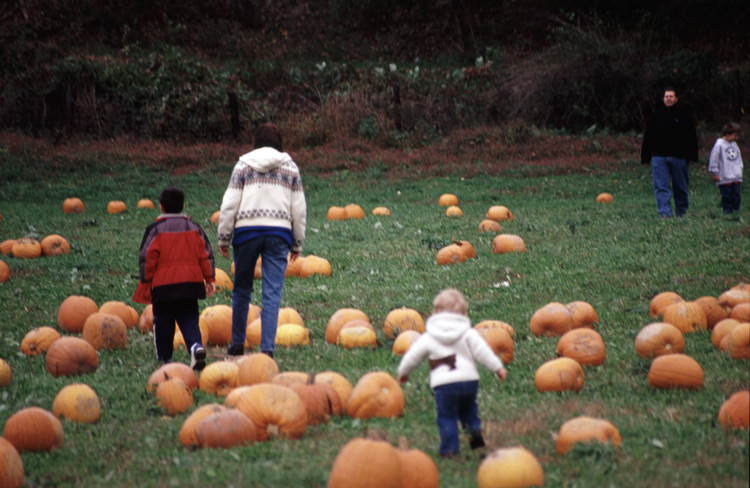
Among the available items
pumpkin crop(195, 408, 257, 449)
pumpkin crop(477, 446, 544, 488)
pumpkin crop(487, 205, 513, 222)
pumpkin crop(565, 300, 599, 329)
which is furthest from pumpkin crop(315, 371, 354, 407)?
pumpkin crop(487, 205, 513, 222)

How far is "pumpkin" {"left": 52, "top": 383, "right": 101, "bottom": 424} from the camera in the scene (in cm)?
436

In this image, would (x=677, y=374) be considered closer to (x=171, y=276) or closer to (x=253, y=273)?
(x=253, y=273)

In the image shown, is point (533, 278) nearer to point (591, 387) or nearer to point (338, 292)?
point (338, 292)

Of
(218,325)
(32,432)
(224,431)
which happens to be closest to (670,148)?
(218,325)

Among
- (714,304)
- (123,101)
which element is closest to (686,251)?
(714,304)

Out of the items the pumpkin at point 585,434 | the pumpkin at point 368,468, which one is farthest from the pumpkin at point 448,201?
the pumpkin at point 368,468

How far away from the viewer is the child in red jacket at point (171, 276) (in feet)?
18.4

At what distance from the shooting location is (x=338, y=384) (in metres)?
4.35

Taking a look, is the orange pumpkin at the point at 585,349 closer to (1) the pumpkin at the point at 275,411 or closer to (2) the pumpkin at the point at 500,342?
(2) the pumpkin at the point at 500,342

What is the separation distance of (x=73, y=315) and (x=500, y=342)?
4.11 metres

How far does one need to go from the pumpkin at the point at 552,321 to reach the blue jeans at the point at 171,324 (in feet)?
9.47

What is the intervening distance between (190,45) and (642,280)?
1323 inches

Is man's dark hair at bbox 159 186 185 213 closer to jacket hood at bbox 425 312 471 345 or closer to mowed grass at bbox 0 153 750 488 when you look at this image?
mowed grass at bbox 0 153 750 488

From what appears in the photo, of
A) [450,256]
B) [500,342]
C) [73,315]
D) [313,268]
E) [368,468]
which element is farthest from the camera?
[450,256]
